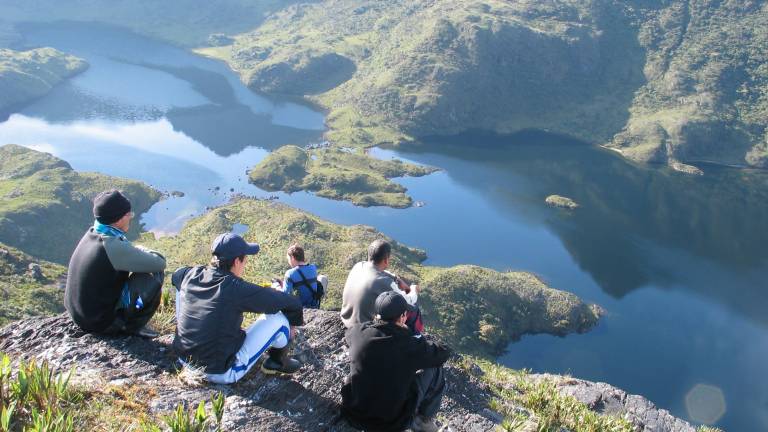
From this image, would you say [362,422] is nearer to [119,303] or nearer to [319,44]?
[119,303]

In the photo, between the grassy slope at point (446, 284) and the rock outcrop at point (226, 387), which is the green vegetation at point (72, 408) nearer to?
the rock outcrop at point (226, 387)

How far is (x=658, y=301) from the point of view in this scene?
70375 mm

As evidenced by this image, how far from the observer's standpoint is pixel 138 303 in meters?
10.1

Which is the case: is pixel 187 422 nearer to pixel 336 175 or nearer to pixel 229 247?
pixel 229 247

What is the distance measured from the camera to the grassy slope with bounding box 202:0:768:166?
134875mm

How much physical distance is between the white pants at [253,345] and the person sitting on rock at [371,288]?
1925 mm

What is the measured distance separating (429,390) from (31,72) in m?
178

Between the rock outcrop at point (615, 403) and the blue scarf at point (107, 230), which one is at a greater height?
the blue scarf at point (107, 230)

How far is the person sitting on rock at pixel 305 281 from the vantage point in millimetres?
13903

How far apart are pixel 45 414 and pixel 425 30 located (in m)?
167

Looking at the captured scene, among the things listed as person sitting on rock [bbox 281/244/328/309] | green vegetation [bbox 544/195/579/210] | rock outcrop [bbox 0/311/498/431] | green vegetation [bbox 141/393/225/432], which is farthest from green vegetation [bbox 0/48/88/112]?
green vegetation [bbox 141/393/225/432]

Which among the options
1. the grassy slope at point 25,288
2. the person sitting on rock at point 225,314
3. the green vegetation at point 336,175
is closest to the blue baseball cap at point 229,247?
the person sitting on rock at point 225,314

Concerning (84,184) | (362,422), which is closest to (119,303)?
(362,422)

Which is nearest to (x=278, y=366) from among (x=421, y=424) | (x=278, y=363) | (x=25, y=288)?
(x=278, y=363)
